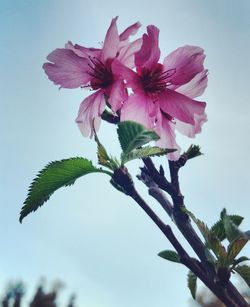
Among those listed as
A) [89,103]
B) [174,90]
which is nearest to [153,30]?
[174,90]

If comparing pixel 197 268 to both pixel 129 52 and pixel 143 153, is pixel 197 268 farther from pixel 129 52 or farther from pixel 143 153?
pixel 129 52

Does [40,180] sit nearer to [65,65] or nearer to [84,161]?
[84,161]

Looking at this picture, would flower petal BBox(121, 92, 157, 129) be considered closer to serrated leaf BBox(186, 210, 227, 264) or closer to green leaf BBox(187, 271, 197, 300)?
serrated leaf BBox(186, 210, 227, 264)

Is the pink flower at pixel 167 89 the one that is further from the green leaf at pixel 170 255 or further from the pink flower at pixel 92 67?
the green leaf at pixel 170 255

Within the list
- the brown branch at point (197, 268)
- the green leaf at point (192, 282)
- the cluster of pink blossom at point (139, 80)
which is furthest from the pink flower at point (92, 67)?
the green leaf at point (192, 282)

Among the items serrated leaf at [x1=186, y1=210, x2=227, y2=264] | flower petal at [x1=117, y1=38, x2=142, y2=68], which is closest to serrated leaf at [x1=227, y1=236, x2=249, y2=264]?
serrated leaf at [x1=186, y1=210, x2=227, y2=264]

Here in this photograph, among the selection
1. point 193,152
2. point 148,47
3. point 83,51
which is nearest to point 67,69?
point 83,51
